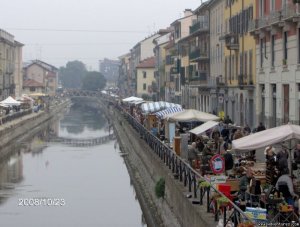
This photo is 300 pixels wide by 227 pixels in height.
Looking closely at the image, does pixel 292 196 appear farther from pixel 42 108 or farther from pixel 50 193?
pixel 42 108

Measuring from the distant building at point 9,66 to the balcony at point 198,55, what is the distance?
3947 cm

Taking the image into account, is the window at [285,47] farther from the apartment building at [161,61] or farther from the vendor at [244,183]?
the apartment building at [161,61]

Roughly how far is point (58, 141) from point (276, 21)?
43.4 metres

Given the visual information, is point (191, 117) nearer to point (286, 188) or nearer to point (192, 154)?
point (192, 154)

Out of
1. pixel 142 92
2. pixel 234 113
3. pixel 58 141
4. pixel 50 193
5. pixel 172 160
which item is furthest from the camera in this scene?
pixel 142 92

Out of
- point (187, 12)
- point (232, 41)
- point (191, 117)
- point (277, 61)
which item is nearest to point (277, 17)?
point (277, 61)

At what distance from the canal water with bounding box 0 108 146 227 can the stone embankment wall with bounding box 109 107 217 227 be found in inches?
21.5

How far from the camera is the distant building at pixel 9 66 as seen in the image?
106375mm

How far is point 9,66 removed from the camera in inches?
4587

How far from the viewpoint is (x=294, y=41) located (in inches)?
1253

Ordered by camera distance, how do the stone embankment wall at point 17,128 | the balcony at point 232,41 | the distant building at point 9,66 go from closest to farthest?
1. the balcony at point 232,41
2. the stone embankment wall at point 17,128
3. the distant building at point 9,66

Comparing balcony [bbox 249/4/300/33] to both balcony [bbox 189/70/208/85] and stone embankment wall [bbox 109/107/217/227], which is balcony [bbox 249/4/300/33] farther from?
balcony [bbox 189/70/208/85]

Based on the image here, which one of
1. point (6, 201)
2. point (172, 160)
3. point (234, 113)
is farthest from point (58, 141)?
point (172, 160)

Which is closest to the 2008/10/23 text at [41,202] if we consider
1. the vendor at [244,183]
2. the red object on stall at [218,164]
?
the red object on stall at [218,164]
